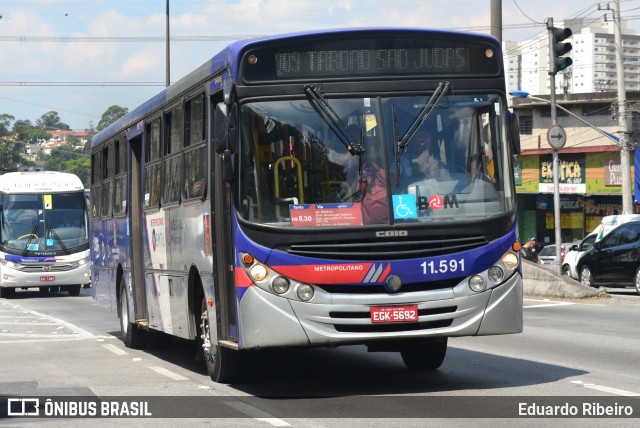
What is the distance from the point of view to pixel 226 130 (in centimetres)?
1056

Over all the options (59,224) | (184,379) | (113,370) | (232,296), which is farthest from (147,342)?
(59,224)

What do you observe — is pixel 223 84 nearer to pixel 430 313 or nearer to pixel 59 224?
pixel 430 313

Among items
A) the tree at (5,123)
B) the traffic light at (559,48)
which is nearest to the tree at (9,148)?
the tree at (5,123)

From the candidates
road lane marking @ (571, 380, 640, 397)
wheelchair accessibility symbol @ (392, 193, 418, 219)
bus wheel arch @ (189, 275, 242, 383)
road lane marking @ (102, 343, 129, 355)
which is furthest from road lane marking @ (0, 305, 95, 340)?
road lane marking @ (571, 380, 640, 397)

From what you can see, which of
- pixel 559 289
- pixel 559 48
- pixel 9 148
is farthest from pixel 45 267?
pixel 9 148

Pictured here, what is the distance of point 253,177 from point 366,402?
207 cm

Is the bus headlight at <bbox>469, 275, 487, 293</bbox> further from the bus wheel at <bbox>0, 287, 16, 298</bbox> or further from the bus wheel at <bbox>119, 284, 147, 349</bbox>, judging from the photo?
the bus wheel at <bbox>0, 287, 16, 298</bbox>

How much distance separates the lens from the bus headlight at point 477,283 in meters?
10.6

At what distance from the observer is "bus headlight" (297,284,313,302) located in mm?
10320

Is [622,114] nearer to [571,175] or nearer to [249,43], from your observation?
[571,175]

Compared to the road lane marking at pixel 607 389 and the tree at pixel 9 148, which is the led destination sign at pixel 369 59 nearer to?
the road lane marking at pixel 607 389

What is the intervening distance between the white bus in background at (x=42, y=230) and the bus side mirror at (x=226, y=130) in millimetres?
24880

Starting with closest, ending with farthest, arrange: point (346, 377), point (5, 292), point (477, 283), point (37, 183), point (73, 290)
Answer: point (477, 283)
point (346, 377)
point (37, 183)
point (5, 292)
point (73, 290)

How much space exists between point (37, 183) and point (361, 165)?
25.8m
